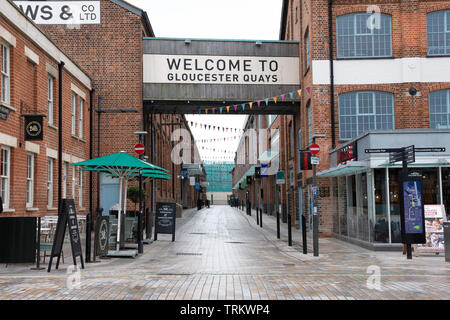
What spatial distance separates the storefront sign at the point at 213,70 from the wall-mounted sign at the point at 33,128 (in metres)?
10.5

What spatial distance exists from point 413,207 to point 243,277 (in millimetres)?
6156

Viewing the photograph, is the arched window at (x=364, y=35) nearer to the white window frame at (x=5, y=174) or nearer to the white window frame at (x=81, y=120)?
the white window frame at (x=81, y=120)

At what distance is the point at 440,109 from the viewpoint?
23.0 m

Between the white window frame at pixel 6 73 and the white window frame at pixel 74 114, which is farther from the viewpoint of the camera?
the white window frame at pixel 74 114

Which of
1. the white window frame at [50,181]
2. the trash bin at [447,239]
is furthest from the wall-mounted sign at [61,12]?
the trash bin at [447,239]

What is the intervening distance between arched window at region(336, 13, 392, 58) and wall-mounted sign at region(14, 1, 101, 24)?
1178 centimetres

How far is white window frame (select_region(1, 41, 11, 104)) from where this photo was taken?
1585cm

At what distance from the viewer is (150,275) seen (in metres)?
10.9

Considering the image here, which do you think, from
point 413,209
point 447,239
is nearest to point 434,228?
point 413,209

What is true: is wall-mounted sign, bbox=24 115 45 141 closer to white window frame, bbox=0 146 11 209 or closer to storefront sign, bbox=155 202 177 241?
white window frame, bbox=0 146 11 209

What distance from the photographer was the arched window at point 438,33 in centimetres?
2322

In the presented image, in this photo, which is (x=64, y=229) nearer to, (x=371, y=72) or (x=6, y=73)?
(x=6, y=73)

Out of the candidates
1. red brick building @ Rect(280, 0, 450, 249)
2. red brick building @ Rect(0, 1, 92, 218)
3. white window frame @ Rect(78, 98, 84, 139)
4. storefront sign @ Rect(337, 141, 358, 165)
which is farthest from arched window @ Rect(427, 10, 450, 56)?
white window frame @ Rect(78, 98, 84, 139)

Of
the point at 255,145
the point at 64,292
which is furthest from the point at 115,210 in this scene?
the point at 255,145
